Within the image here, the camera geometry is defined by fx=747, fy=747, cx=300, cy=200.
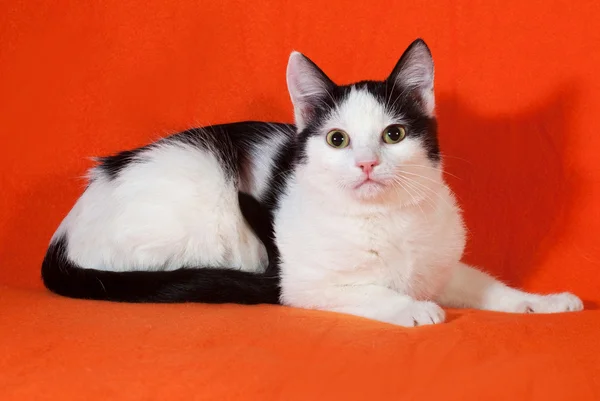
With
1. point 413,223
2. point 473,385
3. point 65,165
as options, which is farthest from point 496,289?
point 65,165

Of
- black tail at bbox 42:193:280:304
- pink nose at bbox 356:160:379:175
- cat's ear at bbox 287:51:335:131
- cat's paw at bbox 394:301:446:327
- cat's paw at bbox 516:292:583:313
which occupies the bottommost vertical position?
black tail at bbox 42:193:280:304

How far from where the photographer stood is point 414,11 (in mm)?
2412

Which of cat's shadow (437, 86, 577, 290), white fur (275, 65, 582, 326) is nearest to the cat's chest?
white fur (275, 65, 582, 326)

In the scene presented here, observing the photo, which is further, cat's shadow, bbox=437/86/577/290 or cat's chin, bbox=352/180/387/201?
cat's shadow, bbox=437/86/577/290

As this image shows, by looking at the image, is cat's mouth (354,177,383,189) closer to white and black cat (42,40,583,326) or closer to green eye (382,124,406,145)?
white and black cat (42,40,583,326)

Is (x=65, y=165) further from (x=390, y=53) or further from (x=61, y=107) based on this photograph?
(x=390, y=53)

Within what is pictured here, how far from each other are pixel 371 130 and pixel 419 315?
0.44 metres

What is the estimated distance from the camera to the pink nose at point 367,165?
162 cm

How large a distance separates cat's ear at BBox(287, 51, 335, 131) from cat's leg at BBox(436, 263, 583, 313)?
1.83 feet

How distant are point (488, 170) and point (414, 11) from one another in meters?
0.56

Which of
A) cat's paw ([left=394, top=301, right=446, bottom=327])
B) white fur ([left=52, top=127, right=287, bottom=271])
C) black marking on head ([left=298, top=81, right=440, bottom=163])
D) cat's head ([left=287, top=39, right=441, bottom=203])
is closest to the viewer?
cat's paw ([left=394, top=301, right=446, bottom=327])

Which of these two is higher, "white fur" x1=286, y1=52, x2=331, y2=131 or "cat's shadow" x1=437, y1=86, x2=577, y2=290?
"white fur" x1=286, y1=52, x2=331, y2=131

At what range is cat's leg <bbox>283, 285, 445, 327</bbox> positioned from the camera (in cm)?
159

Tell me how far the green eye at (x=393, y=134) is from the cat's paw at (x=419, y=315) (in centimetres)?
38
